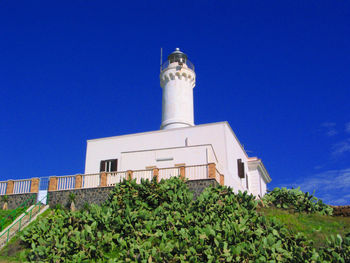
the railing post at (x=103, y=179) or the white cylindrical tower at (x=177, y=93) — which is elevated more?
the white cylindrical tower at (x=177, y=93)

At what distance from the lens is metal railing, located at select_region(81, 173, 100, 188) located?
23.6 metres

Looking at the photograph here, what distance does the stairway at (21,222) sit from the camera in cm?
1873

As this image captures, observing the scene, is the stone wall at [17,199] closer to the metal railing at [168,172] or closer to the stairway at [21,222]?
the stairway at [21,222]

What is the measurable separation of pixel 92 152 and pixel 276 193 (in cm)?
1288

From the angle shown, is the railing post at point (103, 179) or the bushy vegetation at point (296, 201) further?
the railing post at point (103, 179)

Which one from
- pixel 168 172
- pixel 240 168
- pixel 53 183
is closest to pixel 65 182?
pixel 53 183

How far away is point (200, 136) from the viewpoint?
26.8 meters

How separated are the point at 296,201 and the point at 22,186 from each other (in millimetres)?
15751

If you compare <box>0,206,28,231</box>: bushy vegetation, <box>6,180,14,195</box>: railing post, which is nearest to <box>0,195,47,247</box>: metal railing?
<box>0,206,28,231</box>: bushy vegetation

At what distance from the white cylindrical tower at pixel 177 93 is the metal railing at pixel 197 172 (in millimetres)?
8874

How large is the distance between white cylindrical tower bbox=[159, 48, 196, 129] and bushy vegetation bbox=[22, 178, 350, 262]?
12.0m

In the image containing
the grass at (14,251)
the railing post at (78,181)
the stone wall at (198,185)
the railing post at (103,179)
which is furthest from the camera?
the railing post at (78,181)

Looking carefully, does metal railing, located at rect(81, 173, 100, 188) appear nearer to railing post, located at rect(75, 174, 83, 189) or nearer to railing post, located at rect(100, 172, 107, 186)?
railing post, located at rect(75, 174, 83, 189)

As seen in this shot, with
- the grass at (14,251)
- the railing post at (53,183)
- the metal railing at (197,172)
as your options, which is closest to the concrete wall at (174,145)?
the metal railing at (197,172)
